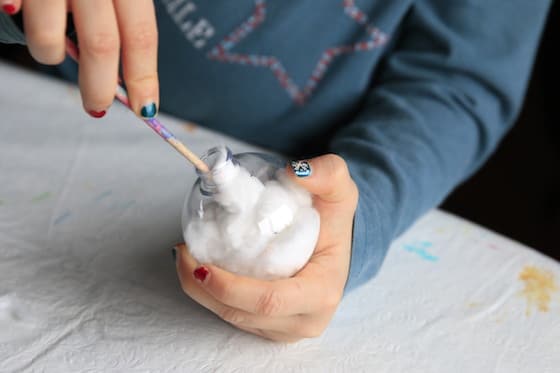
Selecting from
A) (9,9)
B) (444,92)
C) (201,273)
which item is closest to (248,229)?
(201,273)

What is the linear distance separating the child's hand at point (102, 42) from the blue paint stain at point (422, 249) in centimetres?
24

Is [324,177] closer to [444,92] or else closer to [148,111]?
[148,111]

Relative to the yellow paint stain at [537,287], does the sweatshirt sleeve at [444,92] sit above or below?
above

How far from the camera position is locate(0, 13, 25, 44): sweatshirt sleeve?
30 cm

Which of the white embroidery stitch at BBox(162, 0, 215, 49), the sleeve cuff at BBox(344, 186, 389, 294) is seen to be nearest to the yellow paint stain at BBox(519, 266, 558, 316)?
the sleeve cuff at BBox(344, 186, 389, 294)

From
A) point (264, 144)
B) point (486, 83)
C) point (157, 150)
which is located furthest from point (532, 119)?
point (157, 150)

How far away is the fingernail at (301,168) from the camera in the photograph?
0.32 m

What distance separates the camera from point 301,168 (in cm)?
32

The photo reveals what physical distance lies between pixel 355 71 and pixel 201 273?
0.34 m

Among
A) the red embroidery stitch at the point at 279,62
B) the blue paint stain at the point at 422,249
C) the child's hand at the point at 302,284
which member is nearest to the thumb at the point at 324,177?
the child's hand at the point at 302,284

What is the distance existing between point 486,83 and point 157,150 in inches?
12.0

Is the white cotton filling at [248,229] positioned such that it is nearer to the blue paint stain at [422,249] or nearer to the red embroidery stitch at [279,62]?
the blue paint stain at [422,249]

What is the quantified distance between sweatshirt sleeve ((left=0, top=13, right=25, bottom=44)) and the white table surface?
0.49 ft

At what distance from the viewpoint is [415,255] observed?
17.9 inches
